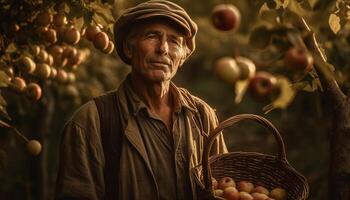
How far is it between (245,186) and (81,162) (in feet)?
2.88

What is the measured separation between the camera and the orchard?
2045 mm

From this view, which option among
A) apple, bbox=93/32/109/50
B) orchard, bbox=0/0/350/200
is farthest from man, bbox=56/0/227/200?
orchard, bbox=0/0/350/200

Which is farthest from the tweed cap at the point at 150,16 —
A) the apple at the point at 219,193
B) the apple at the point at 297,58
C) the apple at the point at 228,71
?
the apple at the point at 297,58

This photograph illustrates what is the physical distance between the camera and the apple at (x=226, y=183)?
330cm

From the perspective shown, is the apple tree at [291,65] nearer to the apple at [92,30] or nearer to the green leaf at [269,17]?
the green leaf at [269,17]

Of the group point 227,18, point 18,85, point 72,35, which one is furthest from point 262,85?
point 18,85

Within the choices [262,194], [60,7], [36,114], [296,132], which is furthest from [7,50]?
[296,132]

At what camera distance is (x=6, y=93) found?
5.88 meters

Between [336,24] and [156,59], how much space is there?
95 cm

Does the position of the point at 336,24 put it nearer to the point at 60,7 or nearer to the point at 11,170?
the point at 60,7

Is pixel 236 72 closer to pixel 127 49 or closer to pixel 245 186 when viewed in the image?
pixel 245 186

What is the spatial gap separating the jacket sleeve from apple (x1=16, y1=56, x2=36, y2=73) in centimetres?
69

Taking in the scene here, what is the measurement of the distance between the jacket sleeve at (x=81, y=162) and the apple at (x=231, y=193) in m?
0.65

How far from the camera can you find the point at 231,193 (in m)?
3.15
